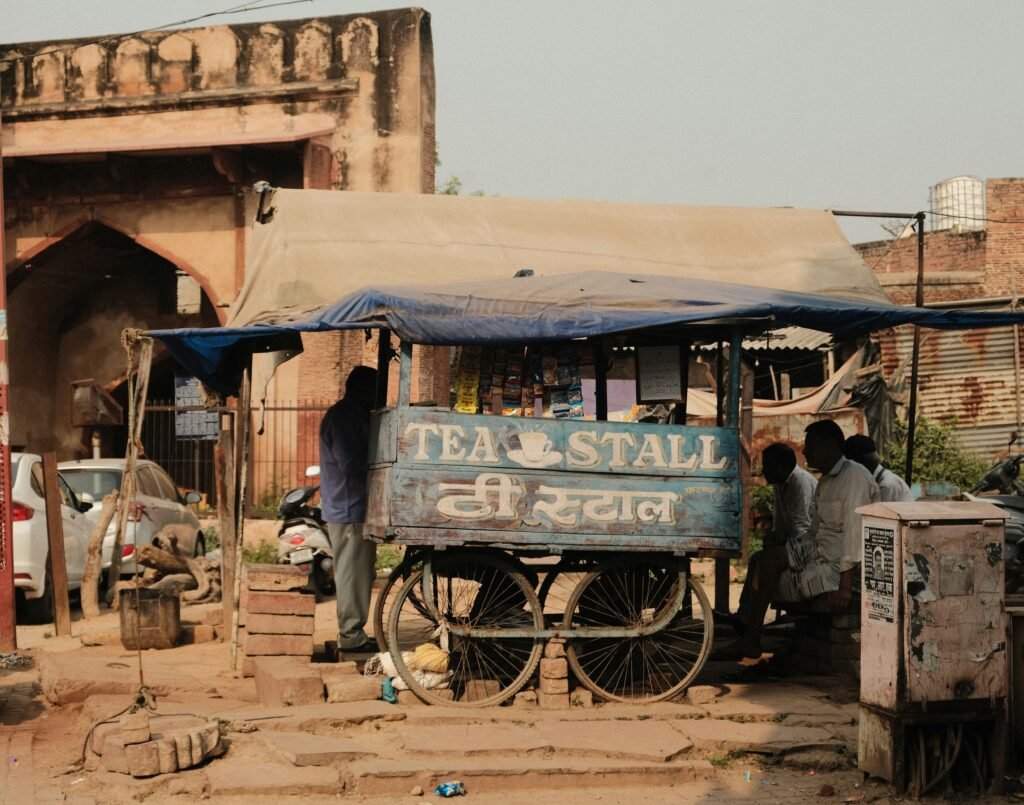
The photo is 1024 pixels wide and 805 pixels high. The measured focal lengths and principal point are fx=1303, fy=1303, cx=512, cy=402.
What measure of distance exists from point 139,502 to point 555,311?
794 cm

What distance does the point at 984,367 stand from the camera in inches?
768

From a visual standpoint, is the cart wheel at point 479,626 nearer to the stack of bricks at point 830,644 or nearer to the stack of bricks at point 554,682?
the stack of bricks at point 554,682

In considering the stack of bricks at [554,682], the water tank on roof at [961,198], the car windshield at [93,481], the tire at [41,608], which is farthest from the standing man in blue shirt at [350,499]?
the water tank on roof at [961,198]

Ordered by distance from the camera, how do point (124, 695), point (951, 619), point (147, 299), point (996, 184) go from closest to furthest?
point (951, 619), point (124, 695), point (147, 299), point (996, 184)

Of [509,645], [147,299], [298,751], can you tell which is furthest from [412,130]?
[298,751]

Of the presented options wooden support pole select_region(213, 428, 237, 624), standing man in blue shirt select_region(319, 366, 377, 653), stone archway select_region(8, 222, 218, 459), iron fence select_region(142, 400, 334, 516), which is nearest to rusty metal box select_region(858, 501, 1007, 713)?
standing man in blue shirt select_region(319, 366, 377, 653)

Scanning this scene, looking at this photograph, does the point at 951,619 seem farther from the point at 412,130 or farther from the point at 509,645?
the point at 412,130

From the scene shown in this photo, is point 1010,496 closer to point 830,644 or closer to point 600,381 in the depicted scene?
point 830,644

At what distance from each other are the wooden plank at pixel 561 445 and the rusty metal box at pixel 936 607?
1.65 metres

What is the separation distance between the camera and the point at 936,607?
19.2 feet

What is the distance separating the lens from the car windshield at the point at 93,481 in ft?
45.6

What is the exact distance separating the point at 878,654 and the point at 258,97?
14.3 meters

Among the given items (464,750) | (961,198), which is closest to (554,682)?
(464,750)

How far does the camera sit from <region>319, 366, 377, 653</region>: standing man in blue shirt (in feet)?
28.6
